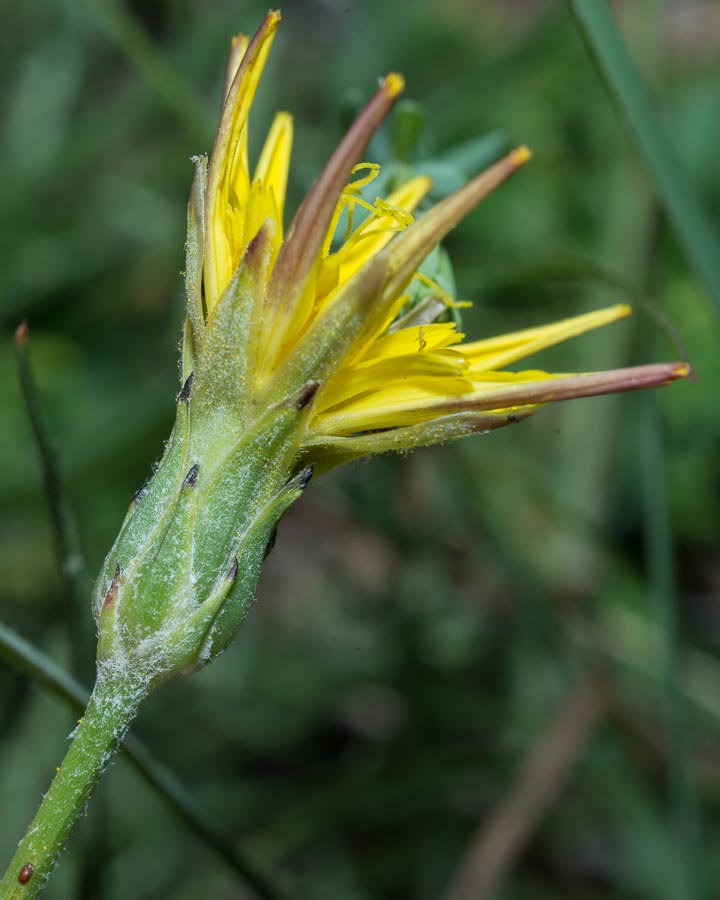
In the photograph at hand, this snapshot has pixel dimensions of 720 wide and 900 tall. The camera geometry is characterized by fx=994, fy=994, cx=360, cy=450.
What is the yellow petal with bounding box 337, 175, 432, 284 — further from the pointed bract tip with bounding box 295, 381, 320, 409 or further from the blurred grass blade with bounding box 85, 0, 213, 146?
the blurred grass blade with bounding box 85, 0, 213, 146

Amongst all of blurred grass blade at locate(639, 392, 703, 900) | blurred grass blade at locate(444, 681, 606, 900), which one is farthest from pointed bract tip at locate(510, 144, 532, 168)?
blurred grass blade at locate(444, 681, 606, 900)

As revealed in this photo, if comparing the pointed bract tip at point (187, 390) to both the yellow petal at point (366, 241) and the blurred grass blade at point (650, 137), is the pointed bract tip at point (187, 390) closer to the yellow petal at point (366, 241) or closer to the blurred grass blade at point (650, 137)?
the yellow petal at point (366, 241)

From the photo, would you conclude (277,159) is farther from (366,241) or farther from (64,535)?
(64,535)

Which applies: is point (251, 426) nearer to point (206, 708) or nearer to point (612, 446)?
point (206, 708)

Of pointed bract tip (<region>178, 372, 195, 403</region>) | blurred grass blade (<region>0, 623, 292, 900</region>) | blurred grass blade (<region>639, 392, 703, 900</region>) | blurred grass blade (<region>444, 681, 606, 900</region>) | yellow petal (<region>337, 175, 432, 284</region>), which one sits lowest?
blurred grass blade (<region>444, 681, 606, 900</region>)

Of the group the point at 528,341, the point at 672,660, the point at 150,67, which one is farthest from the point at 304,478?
the point at 150,67

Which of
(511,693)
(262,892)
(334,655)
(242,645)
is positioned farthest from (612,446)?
(262,892)
